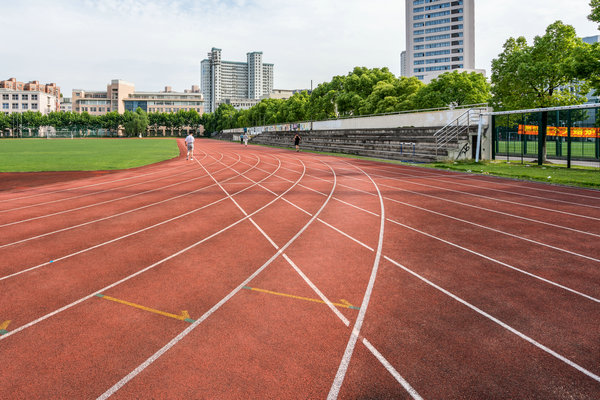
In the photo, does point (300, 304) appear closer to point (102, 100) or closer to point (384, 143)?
point (384, 143)

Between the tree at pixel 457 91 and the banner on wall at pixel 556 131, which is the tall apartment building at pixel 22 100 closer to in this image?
the tree at pixel 457 91

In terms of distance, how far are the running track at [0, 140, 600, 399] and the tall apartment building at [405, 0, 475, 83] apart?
10473cm

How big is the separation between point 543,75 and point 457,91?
15.4m

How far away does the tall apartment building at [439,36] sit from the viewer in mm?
102812

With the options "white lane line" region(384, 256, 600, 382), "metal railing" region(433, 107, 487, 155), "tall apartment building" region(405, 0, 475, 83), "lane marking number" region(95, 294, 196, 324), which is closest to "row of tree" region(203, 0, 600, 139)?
"metal railing" region(433, 107, 487, 155)

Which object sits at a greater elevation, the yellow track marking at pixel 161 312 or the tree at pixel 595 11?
the tree at pixel 595 11

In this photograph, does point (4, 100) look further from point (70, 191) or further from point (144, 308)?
point (144, 308)

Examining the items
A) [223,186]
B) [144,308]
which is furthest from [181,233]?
[223,186]

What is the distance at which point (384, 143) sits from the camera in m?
30.7

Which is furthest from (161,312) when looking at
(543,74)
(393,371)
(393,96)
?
(393,96)

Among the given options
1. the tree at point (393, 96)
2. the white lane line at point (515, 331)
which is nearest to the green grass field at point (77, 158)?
the white lane line at point (515, 331)

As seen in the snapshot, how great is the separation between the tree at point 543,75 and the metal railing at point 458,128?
6.75 feet

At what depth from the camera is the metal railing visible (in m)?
24.4

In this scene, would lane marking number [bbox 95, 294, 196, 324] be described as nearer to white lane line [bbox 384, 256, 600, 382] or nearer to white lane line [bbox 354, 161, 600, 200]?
white lane line [bbox 384, 256, 600, 382]
